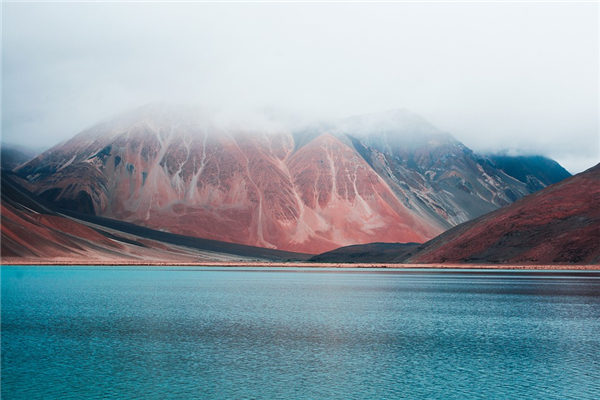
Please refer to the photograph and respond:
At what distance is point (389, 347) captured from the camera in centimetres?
3052

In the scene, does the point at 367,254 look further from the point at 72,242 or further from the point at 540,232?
the point at 72,242

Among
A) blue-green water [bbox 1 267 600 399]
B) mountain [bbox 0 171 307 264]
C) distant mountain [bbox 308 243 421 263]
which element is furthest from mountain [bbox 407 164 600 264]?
mountain [bbox 0 171 307 264]

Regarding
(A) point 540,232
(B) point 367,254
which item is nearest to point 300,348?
(A) point 540,232

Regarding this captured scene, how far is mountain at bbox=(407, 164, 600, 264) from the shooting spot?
11456 centimetres

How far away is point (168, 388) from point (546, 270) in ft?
337

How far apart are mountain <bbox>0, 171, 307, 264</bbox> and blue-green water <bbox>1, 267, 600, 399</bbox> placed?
278 ft

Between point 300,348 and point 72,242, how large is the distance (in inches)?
5186

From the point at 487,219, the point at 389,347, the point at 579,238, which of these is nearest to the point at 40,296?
the point at 389,347

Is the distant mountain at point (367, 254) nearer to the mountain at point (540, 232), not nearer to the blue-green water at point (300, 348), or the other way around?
the mountain at point (540, 232)

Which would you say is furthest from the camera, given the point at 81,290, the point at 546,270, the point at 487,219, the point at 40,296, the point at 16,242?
the point at 487,219

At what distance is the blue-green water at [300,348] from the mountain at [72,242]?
84.7m

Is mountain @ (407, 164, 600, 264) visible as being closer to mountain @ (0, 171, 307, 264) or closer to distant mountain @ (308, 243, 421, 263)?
distant mountain @ (308, 243, 421, 263)

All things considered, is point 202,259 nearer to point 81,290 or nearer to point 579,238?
point 579,238

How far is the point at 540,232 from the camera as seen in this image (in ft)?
405
